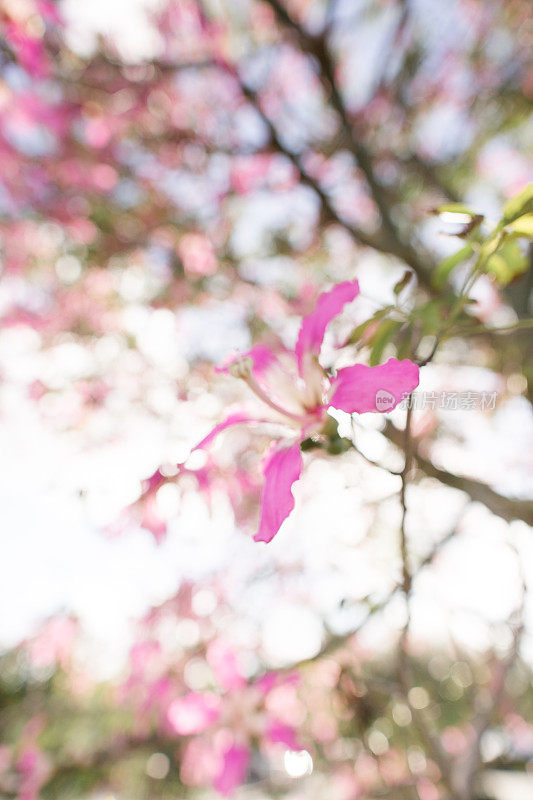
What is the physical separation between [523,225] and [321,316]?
0.68ft

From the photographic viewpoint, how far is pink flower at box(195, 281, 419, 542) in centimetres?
49

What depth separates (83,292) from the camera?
105 inches

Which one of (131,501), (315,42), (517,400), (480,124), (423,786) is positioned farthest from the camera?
(480,124)

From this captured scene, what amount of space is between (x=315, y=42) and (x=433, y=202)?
121 cm

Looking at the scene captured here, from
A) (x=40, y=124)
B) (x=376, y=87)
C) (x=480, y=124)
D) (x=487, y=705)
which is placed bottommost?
(x=487, y=705)

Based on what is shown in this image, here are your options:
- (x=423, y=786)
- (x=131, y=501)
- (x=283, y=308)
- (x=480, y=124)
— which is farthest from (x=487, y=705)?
(x=480, y=124)

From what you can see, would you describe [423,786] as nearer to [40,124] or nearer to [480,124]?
[480,124]

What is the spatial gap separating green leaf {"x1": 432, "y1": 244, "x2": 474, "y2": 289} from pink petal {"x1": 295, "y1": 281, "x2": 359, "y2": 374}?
0.14m

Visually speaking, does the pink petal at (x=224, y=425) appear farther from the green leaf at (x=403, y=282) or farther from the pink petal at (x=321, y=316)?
the green leaf at (x=403, y=282)

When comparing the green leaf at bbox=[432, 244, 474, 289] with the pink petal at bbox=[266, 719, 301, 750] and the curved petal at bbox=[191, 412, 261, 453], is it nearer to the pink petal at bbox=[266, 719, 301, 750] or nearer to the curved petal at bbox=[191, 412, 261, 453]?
the curved petal at bbox=[191, 412, 261, 453]

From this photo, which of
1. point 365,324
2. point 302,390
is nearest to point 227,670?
point 302,390

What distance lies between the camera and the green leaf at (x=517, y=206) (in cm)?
48

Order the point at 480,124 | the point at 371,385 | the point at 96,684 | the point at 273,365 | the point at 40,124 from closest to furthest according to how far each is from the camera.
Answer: the point at 371,385, the point at 273,365, the point at 40,124, the point at 480,124, the point at 96,684

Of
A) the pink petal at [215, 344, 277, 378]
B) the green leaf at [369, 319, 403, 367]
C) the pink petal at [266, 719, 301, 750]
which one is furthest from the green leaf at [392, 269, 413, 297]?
the pink petal at [266, 719, 301, 750]
